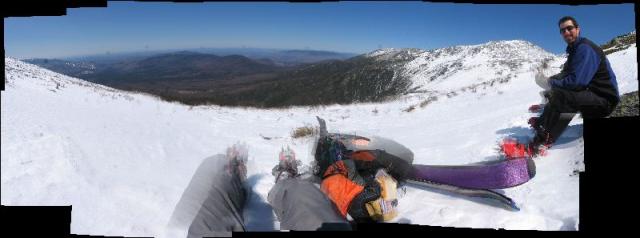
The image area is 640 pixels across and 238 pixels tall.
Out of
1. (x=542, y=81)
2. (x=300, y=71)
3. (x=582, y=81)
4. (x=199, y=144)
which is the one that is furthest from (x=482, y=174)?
(x=199, y=144)

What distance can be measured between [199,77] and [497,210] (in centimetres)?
349

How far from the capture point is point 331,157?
14.2 feet

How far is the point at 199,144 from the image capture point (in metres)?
4.20

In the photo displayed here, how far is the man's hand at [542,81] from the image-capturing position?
168 inches

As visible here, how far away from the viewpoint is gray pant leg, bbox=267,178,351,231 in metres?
3.16

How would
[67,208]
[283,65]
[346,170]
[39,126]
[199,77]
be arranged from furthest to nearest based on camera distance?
[283,65] → [199,77] → [346,170] → [39,126] → [67,208]

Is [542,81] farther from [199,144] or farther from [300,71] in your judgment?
[199,144]

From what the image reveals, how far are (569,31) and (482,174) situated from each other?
5.61ft

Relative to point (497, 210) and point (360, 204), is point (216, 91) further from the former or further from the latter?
point (497, 210)

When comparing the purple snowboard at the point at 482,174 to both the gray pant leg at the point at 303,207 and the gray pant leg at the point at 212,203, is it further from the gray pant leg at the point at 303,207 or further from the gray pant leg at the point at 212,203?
the gray pant leg at the point at 212,203

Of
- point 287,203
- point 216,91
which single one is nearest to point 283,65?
point 216,91

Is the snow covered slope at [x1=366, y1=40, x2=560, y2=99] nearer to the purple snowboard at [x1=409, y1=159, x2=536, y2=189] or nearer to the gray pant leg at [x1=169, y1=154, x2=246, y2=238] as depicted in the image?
the purple snowboard at [x1=409, y1=159, x2=536, y2=189]

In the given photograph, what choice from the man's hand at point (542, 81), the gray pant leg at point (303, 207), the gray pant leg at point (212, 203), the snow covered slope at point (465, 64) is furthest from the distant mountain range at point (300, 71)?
the gray pant leg at point (303, 207)

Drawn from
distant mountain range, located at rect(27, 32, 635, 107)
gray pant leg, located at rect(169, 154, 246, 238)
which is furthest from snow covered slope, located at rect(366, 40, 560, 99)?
gray pant leg, located at rect(169, 154, 246, 238)
